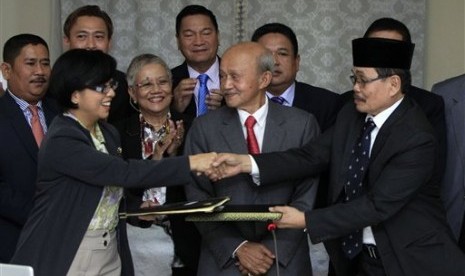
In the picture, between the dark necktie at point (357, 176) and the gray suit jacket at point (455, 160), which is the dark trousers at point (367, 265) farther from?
the gray suit jacket at point (455, 160)

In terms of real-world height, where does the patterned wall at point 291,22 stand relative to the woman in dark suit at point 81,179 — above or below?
above

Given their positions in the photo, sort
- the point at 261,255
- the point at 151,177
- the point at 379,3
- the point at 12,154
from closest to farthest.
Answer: the point at 151,177 → the point at 261,255 → the point at 12,154 → the point at 379,3

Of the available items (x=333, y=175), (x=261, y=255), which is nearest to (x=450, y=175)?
(x=333, y=175)

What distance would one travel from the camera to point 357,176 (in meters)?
3.75

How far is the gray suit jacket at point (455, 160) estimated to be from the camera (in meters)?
4.32

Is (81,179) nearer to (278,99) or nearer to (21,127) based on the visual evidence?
(21,127)

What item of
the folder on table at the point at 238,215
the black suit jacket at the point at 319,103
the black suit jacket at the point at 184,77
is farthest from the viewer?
the black suit jacket at the point at 184,77

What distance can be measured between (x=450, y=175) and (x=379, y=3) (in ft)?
6.67

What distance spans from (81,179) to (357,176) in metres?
1.03

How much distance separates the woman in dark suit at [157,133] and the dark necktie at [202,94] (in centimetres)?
25

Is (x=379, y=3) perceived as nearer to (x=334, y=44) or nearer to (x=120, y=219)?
(x=334, y=44)

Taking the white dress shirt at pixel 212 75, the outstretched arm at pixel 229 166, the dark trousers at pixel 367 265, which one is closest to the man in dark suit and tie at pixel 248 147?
the outstretched arm at pixel 229 166

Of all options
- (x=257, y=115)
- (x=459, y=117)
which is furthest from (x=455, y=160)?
(x=257, y=115)

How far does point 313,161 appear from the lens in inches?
154
